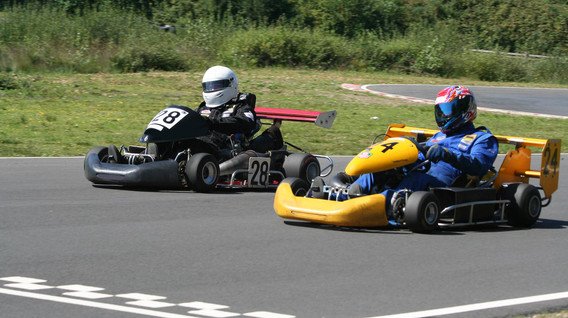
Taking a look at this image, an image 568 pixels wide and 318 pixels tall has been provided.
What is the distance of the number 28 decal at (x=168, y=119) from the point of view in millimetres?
8711

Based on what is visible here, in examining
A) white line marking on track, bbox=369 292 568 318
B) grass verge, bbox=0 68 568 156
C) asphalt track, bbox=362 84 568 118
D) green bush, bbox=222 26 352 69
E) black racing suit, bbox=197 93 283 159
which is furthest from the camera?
green bush, bbox=222 26 352 69

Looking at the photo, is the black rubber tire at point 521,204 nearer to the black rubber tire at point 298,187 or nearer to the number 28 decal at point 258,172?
the black rubber tire at point 298,187

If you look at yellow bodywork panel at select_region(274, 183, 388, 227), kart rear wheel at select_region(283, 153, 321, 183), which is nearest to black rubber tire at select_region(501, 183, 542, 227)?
yellow bodywork panel at select_region(274, 183, 388, 227)

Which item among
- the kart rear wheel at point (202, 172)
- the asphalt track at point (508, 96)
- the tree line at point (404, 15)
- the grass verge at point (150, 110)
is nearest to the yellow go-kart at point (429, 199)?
the kart rear wheel at point (202, 172)

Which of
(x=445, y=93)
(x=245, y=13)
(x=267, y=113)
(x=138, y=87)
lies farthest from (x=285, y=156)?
(x=245, y=13)

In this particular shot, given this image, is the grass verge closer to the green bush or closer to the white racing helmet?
the green bush

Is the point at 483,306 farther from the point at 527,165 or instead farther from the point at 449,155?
the point at 527,165

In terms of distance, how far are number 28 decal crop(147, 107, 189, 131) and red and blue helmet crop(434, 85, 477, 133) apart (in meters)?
2.93

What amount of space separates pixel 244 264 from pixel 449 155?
7.47 ft

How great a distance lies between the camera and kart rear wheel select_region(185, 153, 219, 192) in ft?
28.1

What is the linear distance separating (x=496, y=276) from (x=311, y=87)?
18.0m

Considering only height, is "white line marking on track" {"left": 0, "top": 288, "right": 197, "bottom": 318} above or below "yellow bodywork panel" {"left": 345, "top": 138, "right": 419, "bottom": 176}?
below

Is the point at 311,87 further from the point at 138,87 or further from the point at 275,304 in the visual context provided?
the point at 275,304

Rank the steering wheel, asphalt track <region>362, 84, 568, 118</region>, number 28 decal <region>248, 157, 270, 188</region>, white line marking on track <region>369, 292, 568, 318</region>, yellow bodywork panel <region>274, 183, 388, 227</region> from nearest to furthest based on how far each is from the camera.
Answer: white line marking on track <region>369, 292, 568, 318</region>
yellow bodywork panel <region>274, 183, 388, 227</region>
the steering wheel
number 28 decal <region>248, 157, 270, 188</region>
asphalt track <region>362, 84, 568, 118</region>
